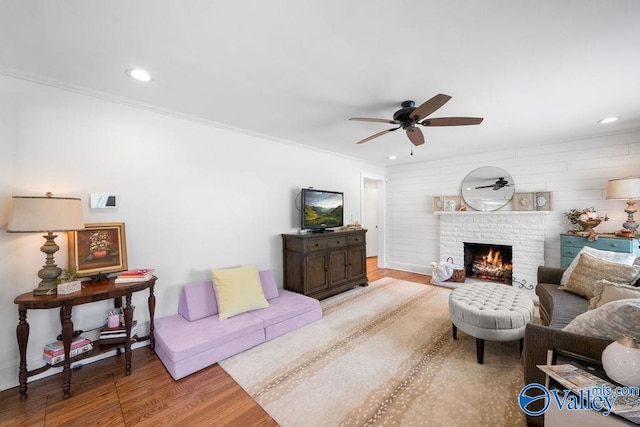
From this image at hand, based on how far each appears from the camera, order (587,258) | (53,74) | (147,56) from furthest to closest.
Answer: (587,258), (53,74), (147,56)

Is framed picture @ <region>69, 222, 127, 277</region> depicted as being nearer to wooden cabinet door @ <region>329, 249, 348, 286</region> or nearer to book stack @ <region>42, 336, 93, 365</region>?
book stack @ <region>42, 336, 93, 365</region>

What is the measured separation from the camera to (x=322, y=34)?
1.57 metres

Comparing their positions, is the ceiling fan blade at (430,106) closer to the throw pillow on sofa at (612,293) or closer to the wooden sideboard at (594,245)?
the throw pillow on sofa at (612,293)

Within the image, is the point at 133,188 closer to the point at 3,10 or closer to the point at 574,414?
the point at 3,10

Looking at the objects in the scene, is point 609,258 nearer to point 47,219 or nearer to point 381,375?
point 381,375

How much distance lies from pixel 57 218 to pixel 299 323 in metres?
2.36

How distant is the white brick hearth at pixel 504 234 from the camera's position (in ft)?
13.5

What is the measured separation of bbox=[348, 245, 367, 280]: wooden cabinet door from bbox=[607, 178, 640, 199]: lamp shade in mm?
3396

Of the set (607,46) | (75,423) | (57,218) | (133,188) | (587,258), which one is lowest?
(75,423)

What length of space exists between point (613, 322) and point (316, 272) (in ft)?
9.48

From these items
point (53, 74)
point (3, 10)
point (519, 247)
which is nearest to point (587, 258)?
point (519, 247)

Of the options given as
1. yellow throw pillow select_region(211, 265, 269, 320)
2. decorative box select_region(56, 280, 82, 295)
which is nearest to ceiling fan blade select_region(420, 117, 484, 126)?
yellow throw pillow select_region(211, 265, 269, 320)

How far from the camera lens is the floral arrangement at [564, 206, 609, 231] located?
3.43m

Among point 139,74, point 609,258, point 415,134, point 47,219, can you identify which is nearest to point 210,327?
point 47,219
